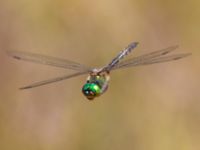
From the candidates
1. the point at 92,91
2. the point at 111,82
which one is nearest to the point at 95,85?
the point at 92,91

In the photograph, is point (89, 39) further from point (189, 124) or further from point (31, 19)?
point (189, 124)

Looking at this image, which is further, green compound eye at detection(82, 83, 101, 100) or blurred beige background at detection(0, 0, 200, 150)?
blurred beige background at detection(0, 0, 200, 150)

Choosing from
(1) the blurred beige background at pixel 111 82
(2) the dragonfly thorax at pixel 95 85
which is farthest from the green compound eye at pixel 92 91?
(1) the blurred beige background at pixel 111 82

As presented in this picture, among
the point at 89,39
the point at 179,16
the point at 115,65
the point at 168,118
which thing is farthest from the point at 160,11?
the point at 115,65

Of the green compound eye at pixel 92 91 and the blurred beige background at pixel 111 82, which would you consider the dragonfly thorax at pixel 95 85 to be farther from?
the blurred beige background at pixel 111 82

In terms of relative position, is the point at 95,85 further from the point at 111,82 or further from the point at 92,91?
the point at 111,82

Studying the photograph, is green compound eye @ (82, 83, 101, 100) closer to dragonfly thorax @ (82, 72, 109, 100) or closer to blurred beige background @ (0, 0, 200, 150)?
dragonfly thorax @ (82, 72, 109, 100)

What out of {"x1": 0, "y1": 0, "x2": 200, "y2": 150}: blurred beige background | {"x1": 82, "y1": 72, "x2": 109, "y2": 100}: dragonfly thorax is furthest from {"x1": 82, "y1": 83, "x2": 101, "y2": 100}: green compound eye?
{"x1": 0, "y1": 0, "x2": 200, "y2": 150}: blurred beige background

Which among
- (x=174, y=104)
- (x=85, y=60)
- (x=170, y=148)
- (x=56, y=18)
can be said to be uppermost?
(x=56, y=18)
